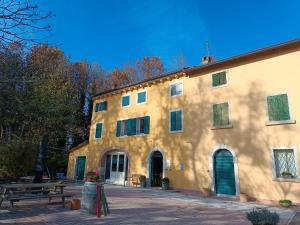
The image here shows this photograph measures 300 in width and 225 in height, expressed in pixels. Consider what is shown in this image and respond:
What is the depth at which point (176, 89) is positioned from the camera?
19.3 metres

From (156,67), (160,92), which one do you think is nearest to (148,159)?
(160,92)

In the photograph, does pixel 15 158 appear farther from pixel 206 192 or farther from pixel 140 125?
pixel 206 192

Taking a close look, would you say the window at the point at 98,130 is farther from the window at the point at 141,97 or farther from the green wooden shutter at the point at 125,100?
the window at the point at 141,97

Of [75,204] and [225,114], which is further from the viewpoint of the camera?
[225,114]

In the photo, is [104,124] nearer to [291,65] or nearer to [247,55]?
[247,55]

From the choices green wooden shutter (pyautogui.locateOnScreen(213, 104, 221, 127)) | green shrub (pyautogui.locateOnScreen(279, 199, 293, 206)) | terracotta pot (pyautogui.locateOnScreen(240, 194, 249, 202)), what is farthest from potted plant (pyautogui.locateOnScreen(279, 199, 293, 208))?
green wooden shutter (pyautogui.locateOnScreen(213, 104, 221, 127))

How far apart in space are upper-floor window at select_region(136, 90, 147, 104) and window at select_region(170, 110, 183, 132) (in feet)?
10.7

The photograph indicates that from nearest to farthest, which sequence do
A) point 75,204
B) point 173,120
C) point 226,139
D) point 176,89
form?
point 75,204, point 226,139, point 173,120, point 176,89

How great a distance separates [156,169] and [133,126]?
4052 millimetres

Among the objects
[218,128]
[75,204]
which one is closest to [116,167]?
[218,128]

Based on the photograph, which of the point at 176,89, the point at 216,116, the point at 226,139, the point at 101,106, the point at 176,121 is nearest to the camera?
the point at 226,139

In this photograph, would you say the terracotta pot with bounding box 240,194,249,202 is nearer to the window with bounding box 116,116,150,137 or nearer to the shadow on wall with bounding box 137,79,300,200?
the shadow on wall with bounding box 137,79,300,200

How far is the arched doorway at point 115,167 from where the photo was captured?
2152 cm

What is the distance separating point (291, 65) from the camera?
45.6ft
